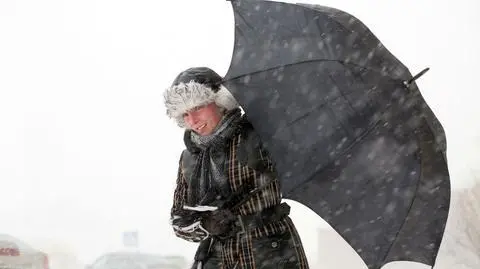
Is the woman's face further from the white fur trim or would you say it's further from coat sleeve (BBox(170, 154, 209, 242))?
coat sleeve (BBox(170, 154, 209, 242))

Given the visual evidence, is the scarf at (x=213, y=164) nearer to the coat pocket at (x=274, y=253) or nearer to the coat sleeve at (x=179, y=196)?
the coat sleeve at (x=179, y=196)

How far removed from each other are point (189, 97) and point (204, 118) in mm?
85

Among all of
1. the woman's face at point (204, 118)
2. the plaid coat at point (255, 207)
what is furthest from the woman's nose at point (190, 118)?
the plaid coat at point (255, 207)

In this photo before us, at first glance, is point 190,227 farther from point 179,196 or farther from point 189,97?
point 189,97

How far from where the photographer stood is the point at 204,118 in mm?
1687

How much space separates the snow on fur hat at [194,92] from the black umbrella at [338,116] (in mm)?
161

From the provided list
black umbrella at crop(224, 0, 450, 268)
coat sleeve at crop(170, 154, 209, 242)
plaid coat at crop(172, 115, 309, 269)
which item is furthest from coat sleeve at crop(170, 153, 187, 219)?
black umbrella at crop(224, 0, 450, 268)

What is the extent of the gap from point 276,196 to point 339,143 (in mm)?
280

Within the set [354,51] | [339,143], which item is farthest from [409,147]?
[354,51]

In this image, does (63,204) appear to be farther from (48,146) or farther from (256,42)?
(256,42)

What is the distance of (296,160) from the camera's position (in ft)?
4.95

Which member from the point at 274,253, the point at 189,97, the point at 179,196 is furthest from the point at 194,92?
the point at 274,253

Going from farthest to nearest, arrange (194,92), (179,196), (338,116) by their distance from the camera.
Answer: (179,196) < (194,92) < (338,116)

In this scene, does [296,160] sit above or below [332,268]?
above
